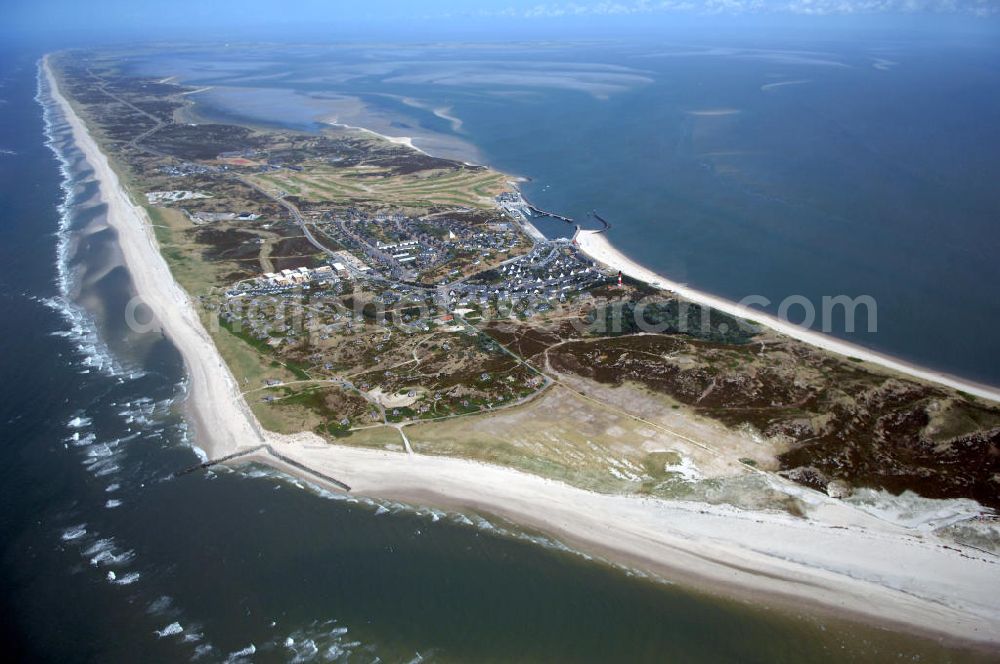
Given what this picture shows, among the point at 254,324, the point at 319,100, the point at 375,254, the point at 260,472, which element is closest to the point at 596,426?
the point at 260,472

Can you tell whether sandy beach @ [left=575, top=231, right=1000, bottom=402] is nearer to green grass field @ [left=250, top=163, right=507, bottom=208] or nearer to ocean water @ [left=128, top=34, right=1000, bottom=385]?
ocean water @ [left=128, top=34, right=1000, bottom=385]

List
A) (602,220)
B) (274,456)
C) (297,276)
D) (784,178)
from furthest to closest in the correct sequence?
(784,178), (602,220), (297,276), (274,456)

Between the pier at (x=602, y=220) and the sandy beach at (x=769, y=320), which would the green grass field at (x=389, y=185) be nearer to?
the pier at (x=602, y=220)

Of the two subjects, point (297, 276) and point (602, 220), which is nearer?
point (297, 276)

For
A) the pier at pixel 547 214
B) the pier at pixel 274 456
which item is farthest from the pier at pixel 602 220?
the pier at pixel 274 456

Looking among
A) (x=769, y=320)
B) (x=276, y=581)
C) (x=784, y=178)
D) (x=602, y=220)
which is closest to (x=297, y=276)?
(x=276, y=581)

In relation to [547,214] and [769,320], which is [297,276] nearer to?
[547,214]

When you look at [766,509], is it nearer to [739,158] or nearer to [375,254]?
[375,254]
